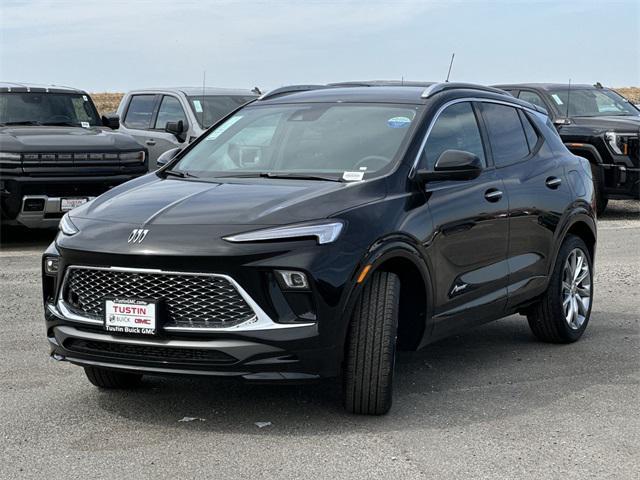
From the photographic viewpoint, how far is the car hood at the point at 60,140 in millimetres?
12539

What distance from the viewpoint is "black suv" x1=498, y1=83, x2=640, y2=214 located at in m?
15.6

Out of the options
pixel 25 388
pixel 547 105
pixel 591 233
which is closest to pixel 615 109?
pixel 547 105

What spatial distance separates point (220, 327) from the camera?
5.32m

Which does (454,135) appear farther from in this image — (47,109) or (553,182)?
(47,109)

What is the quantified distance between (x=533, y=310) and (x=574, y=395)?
1.46 metres

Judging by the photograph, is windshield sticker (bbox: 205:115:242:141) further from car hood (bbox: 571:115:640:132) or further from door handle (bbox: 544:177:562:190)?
car hood (bbox: 571:115:640:132)

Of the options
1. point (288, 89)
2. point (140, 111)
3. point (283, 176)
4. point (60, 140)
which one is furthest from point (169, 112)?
point (283, 176)

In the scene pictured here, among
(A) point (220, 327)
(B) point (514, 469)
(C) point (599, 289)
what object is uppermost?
(A) point (220, 327)

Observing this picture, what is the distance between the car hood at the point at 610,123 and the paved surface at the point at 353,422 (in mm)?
8448

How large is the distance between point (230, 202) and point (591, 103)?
39.6 ft

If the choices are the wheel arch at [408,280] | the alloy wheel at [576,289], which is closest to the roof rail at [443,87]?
the wheel arch at [408,280]

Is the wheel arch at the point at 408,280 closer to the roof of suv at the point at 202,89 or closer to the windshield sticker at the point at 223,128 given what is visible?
the windshield sticker at the point at 223,128

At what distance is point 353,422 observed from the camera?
5688 millimetres

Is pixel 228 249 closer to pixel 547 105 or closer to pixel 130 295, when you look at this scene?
pixel 130 295
